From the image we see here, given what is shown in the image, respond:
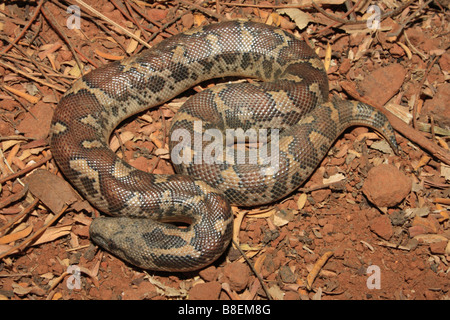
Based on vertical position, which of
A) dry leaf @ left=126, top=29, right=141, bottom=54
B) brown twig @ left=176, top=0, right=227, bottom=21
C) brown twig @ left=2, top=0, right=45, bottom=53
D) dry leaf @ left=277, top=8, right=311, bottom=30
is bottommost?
dry leaf @ left=277, top=8, right=311, bottom=30

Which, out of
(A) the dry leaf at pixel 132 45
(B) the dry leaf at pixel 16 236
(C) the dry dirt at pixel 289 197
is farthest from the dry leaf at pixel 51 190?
(A) the dry leaf at pixel 132 45

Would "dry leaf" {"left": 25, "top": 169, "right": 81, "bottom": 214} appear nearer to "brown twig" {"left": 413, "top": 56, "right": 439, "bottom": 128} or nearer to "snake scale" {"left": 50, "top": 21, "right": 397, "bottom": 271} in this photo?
"snake scale" {"left": 50, "top": 21, "right": 397, "bottom": 271}

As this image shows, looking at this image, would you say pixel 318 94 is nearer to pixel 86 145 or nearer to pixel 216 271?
pixel 216 271

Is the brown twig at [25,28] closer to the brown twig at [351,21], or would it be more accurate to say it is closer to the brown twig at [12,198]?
the brown twig at [12,198]

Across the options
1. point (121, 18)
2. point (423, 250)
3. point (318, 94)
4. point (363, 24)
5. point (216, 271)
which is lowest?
point (423, 250)

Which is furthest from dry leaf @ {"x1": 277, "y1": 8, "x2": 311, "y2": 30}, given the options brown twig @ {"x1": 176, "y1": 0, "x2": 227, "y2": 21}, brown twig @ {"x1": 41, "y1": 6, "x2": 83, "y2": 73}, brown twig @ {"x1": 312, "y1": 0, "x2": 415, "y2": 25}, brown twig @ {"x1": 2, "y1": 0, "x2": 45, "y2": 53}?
brown twig @ {"x1": 2, "y1": 0, "x2": 45, "y2": 53}

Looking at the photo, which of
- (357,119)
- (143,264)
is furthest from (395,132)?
(143,264)
